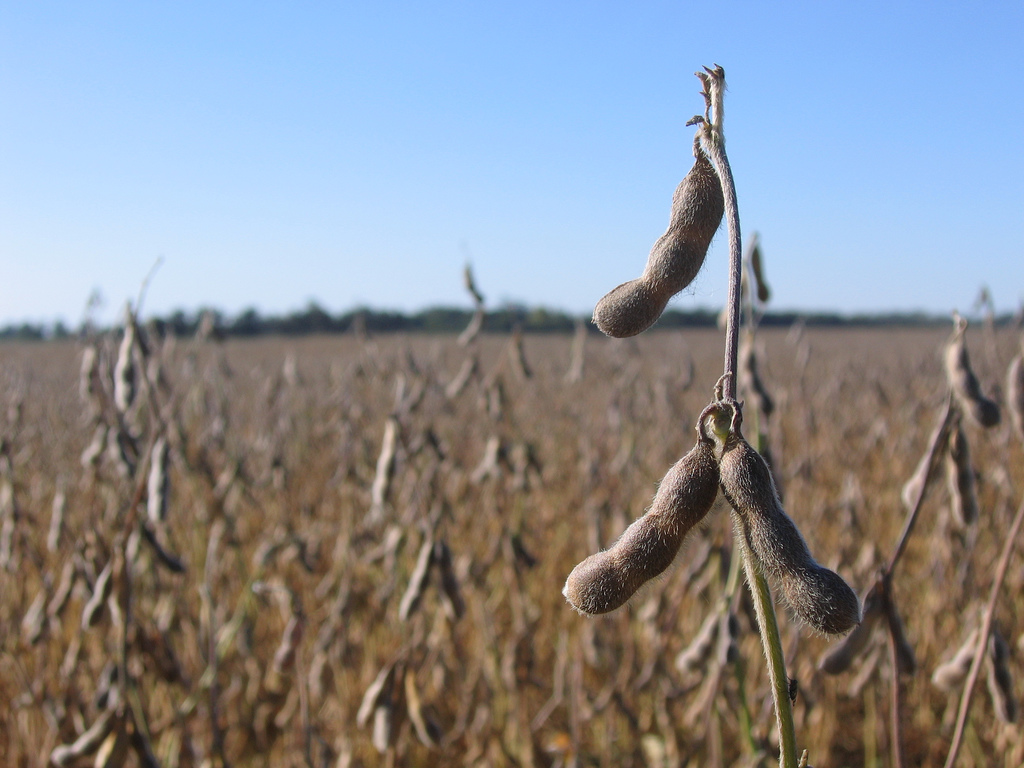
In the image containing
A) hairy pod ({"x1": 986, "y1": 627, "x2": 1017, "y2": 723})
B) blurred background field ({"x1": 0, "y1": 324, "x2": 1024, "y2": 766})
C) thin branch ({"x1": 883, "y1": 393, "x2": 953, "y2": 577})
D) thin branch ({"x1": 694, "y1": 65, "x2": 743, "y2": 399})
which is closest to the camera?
thin branch ({"x1": 694, "y1": 65, "x2": 743, "y2": 399})

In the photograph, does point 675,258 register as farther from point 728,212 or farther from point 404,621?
point 404,621

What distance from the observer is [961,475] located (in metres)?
1.59

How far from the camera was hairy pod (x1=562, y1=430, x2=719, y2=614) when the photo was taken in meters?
0.61

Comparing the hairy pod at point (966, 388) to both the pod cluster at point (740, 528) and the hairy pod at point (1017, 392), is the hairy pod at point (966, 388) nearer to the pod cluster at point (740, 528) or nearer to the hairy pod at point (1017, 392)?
the hairy pod at point (1017, 392)

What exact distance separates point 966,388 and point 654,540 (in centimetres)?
107

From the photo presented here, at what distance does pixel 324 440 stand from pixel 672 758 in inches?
225

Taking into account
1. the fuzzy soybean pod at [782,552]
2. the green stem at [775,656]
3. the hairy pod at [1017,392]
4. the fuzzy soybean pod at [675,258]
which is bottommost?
the green stem at [775,656]

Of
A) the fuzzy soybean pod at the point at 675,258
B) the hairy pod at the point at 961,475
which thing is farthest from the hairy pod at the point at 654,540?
the hairy pod at the point at 961,475

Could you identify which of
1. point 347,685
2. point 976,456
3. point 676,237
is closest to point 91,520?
point 347,685

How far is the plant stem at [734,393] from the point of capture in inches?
21.9

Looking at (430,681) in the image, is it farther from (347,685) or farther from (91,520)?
(91,520)

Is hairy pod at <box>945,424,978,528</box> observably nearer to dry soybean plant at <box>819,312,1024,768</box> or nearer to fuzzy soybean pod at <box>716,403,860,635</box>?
dry soybean plant at <box>819,312,1024,768</box>

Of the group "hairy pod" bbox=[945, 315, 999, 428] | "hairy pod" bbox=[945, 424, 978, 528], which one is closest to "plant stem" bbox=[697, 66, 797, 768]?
"hairy pod" bbox=[945, 315, 999, 428]

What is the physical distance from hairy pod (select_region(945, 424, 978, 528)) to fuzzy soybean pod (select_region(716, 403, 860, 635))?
1.14 meters
